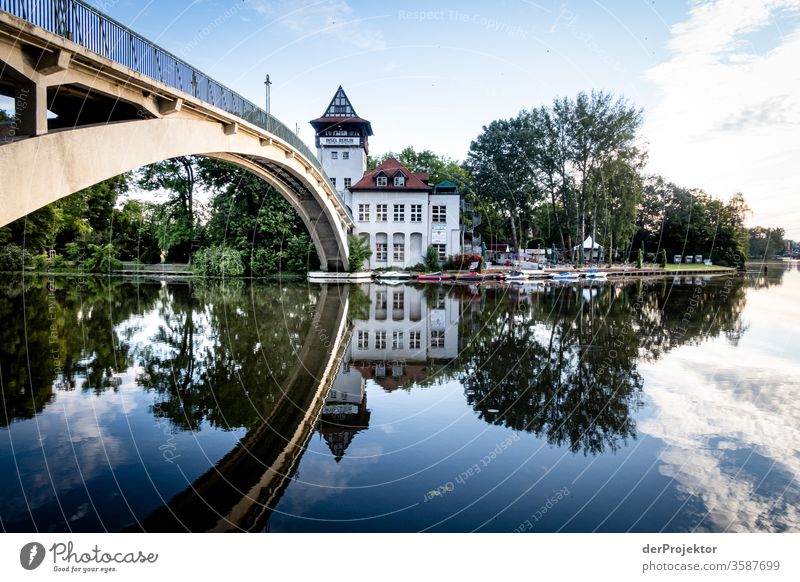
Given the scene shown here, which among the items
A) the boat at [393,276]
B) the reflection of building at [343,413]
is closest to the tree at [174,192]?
the boat at [393,276]

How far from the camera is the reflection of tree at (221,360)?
7307 millimetres

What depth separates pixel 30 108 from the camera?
8523 mm

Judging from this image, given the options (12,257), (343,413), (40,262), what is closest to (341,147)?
(40,262)

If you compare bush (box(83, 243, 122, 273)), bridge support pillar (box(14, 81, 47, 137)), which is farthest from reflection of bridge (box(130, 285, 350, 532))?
bush (box(83, 243, 122, 273))

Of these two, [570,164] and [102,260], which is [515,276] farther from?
[102,260]

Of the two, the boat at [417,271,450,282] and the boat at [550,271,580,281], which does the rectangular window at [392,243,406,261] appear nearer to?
the boat at [417,271,450,282]

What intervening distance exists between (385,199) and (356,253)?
22.9ft

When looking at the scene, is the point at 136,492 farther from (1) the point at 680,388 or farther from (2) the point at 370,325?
(2) the point at 370,325

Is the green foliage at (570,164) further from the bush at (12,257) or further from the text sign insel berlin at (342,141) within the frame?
the bush at (12,257)

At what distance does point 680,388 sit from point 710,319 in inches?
450

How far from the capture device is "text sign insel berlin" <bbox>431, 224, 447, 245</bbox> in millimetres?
46438

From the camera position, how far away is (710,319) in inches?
733

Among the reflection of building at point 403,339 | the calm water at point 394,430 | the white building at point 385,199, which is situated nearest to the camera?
the calm water at point 394,430

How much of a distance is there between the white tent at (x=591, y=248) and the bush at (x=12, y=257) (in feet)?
159
